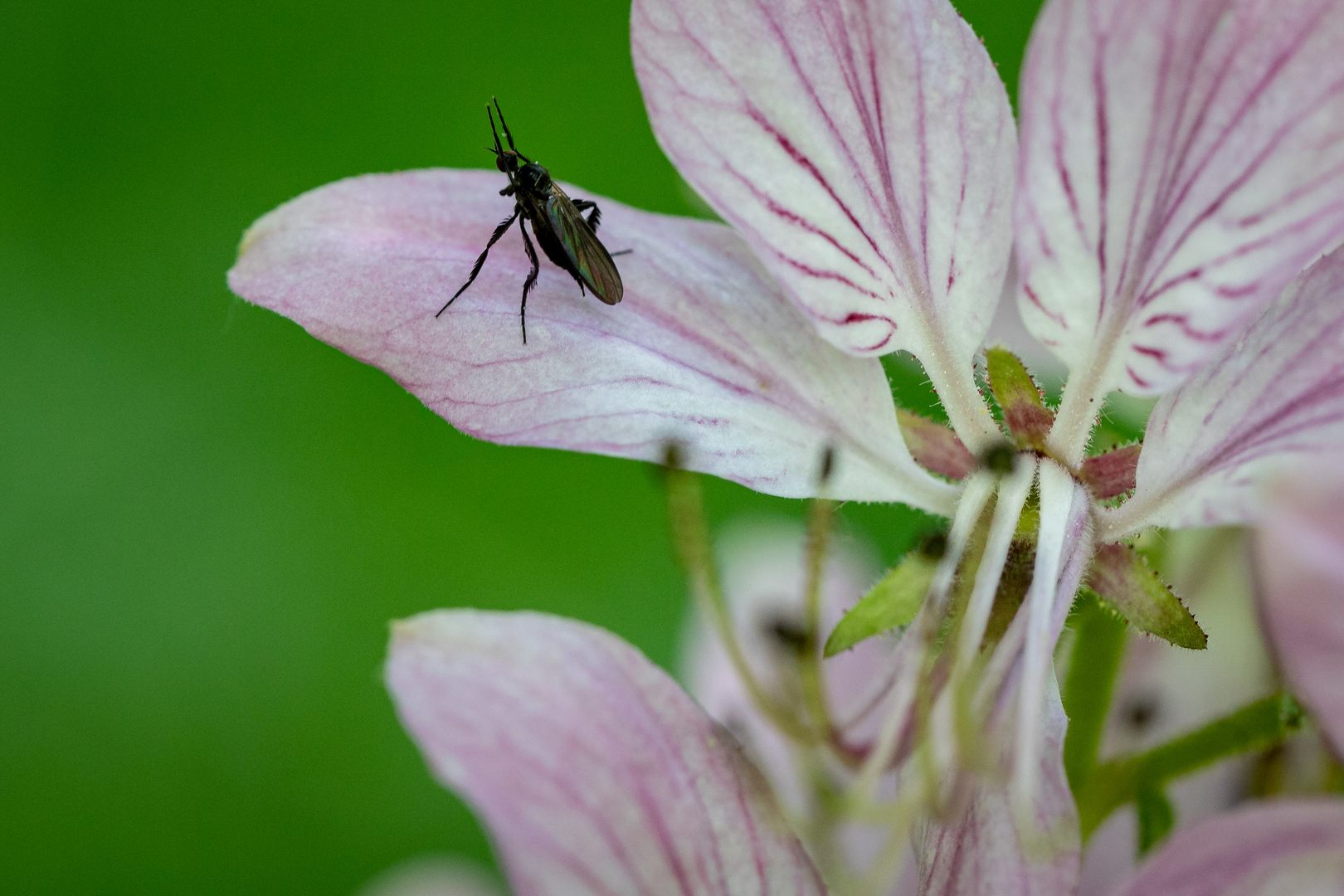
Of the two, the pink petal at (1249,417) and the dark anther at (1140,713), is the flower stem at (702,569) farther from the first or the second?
the dark anther at (1140,713)

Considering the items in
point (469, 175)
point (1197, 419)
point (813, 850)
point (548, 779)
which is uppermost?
point (469, 175)

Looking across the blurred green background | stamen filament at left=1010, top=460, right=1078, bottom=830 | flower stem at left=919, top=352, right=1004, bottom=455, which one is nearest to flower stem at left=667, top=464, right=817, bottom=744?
stamen filament at left=1010, top=460, right=1078, bottom=830

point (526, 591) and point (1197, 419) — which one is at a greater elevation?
point (1197, 419)

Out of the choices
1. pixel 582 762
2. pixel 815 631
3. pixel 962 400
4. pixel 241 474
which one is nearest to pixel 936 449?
pixel 962 400

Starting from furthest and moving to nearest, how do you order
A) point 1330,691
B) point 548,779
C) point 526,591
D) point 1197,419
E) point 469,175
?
1. point 526,591
2. point 469,175
3. point 1197,419
4. point 548,779
5. point 1330,691

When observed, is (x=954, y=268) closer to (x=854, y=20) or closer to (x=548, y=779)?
(x=854, y=20)

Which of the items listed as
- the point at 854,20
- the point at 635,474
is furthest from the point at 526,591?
the point at 854,20

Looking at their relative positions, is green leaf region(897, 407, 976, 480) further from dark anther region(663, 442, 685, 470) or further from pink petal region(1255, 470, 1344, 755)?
pink petal region(1255, 470, 1344, 755)

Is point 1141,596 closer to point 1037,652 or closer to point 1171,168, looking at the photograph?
point 1037,652
